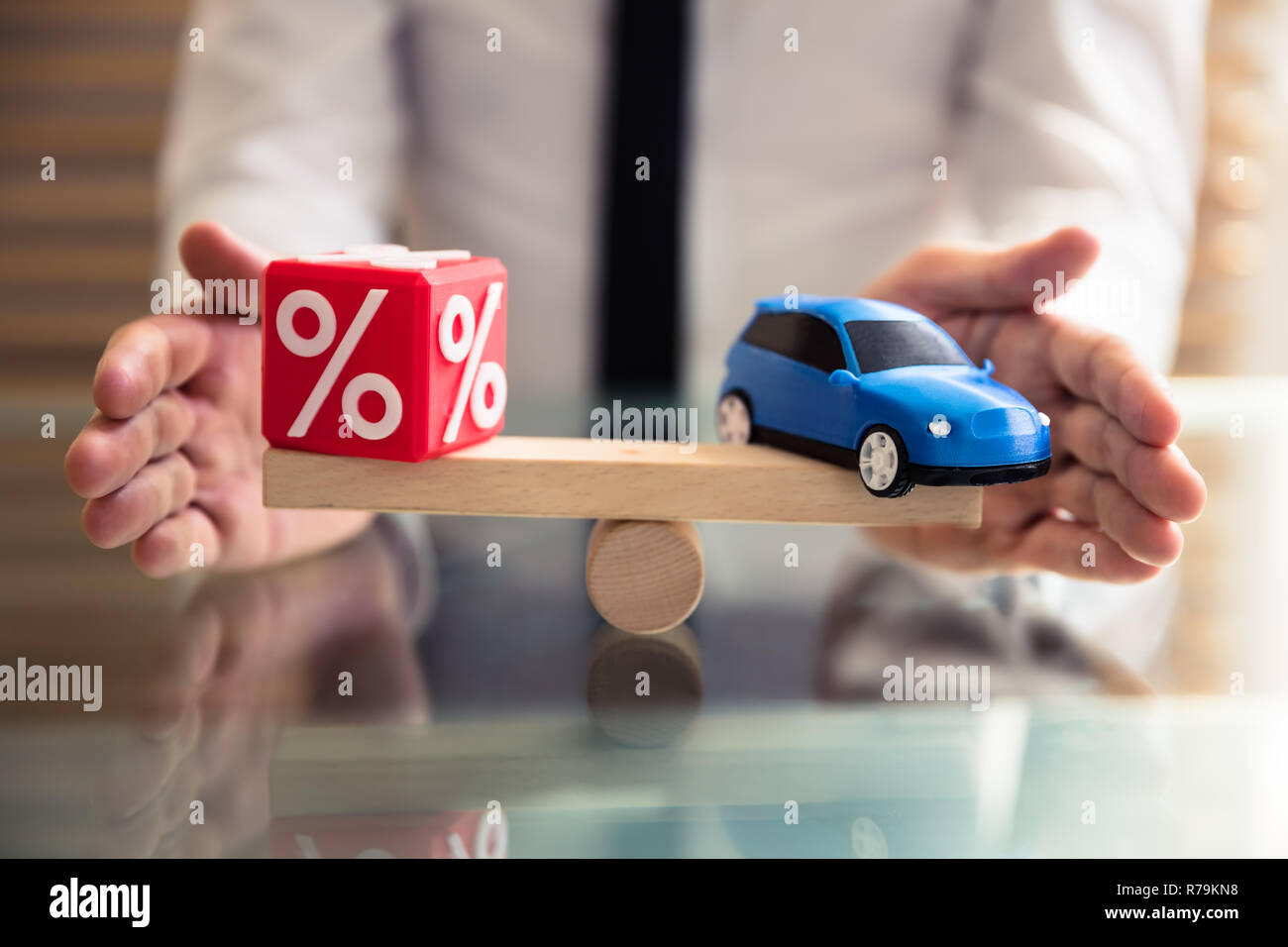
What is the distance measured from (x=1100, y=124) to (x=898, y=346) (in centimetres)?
96

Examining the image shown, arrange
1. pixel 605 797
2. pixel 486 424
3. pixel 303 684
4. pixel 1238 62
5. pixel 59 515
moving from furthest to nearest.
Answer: pixel 1238 62, pixel 59 515, pixel 486 424, pixel 303 684, pixel 605 797

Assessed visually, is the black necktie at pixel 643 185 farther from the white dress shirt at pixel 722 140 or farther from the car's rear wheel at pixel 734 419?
the car's rear wheel at pixel 734 419

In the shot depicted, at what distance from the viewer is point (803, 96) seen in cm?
189

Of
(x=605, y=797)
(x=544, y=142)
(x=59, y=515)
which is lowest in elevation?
(x=605, y=797)

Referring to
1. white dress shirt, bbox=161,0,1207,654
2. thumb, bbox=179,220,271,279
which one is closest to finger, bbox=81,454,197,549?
thumb, bbox=179,220,271,279

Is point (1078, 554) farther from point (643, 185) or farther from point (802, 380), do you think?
point (643, 185)

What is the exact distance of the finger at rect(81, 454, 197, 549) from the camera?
0.99 metres

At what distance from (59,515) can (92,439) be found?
527 mm

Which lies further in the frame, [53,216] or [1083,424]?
[53,216]

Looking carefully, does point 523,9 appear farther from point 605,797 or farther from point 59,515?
point 605,797

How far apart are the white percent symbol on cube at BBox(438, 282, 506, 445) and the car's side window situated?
0.94 ft

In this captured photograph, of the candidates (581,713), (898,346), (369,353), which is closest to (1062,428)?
(898,346)

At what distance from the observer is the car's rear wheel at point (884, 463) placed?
0.97 m

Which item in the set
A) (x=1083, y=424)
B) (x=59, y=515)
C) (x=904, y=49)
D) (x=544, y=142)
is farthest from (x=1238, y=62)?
(x=59, y=515)
